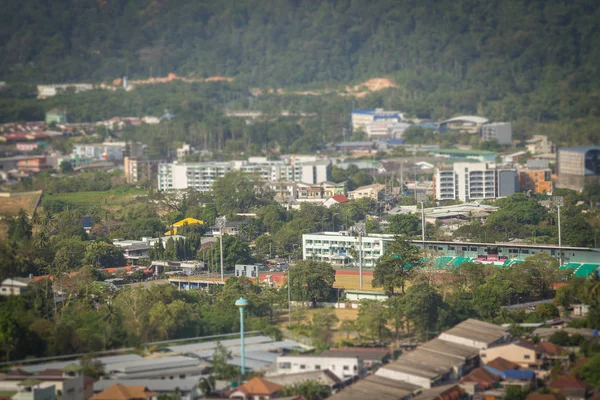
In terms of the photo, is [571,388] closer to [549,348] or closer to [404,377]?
[549,348]

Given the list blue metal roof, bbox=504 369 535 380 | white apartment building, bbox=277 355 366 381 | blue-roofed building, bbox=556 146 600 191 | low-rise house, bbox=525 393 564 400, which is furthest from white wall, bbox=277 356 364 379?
blue-roofed building, bbox=556 146 600 191

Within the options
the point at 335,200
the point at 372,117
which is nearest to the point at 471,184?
the point at 335,200

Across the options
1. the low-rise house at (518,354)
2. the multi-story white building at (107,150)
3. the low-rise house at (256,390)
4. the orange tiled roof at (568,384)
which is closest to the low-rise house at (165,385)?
the low-rise house at (256,390)

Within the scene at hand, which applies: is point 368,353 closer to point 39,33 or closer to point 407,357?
point 407,357

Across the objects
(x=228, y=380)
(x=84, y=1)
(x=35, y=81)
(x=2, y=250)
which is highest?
(x=84, y=1)

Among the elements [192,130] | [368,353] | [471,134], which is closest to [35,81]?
[192,130]

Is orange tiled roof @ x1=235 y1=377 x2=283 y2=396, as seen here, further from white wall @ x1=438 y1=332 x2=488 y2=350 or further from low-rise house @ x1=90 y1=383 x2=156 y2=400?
white wall @ x1=438 y1=332 x2=488 y2=350
